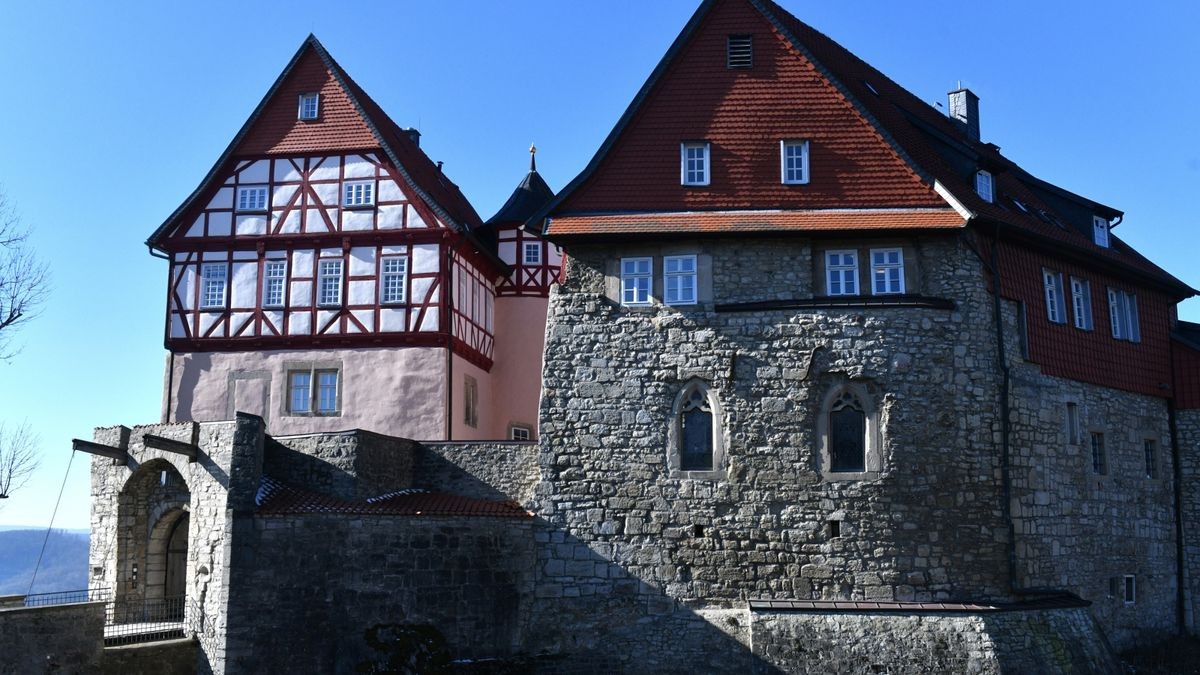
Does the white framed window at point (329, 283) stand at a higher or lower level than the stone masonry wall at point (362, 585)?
higher

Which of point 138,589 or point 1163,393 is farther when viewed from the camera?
point 1163,393

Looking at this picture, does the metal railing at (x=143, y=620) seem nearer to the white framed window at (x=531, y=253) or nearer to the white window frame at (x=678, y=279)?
the white window frame at (x=678, y=279)

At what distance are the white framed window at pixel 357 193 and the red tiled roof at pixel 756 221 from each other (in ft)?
27.8

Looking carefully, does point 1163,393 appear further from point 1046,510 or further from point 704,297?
point 704,297

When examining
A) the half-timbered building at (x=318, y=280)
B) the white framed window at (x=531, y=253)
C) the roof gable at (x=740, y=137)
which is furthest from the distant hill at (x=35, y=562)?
the roof gable at (x=740, y=137)

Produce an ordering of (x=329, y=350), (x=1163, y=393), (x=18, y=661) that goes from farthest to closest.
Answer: (x=329, y=350), (x=1163, y=393), (x=18, y=661)

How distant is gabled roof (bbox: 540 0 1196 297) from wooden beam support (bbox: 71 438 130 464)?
937 centimetres

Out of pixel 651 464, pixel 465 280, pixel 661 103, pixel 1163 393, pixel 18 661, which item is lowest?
pixel 18 661

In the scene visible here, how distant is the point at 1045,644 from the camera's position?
71.5ft

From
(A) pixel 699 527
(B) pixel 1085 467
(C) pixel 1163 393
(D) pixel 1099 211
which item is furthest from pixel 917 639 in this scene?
(D) pixel 1099 211

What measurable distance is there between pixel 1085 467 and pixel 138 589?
18968 millimetres

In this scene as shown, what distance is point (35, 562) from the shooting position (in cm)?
18775

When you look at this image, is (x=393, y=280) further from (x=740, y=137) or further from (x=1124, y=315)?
(x=1124, y=315)

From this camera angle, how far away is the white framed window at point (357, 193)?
30906 millimetres
